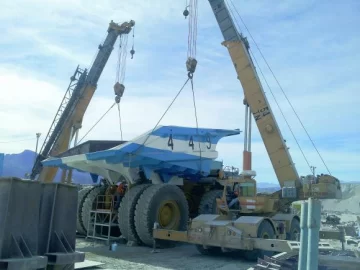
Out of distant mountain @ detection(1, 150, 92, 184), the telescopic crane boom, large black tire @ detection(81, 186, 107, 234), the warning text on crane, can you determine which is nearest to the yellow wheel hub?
the telescopic crane boom

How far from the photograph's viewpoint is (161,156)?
1319 centimetres

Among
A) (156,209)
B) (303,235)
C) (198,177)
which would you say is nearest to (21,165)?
(198,177)

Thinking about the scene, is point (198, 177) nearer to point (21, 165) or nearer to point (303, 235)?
point (303, 235)

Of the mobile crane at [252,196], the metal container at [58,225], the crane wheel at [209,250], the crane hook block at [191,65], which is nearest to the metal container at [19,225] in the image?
the metal container at [58,225]

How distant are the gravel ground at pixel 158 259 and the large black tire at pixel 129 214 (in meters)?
0.39

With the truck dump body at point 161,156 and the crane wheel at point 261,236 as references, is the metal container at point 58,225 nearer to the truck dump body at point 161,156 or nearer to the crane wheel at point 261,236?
the crane wheel at point 261,236

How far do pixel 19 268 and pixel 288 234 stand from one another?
980 cm

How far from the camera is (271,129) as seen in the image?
14.4 meters

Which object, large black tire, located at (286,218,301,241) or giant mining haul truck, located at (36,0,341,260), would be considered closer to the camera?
giant mining haul truck, located at (36,0,341,260)

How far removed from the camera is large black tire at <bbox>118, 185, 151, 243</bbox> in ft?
42.5

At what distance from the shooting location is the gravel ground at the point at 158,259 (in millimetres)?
9617

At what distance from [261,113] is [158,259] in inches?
263

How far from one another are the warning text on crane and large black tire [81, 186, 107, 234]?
6.54 m

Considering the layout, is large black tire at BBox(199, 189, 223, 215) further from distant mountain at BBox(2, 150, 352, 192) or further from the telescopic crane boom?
distant mountain at BBox(2, 150, 352, 192)
